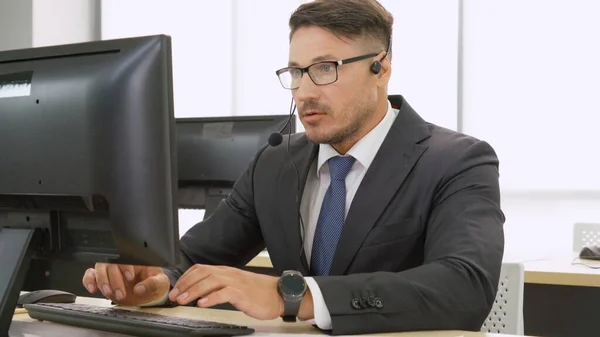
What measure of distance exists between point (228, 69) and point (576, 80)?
2.08m

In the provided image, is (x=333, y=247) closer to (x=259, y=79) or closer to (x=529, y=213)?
(x=529, y=213)

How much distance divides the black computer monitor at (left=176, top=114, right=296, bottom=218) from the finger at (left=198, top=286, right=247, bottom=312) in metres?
1.33

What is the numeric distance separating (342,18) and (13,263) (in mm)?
843

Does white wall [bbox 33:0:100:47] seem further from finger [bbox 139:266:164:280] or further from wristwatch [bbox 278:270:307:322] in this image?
Result: wristwatch [bbox 278:270:307:322]

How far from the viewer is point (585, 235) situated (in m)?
3.12

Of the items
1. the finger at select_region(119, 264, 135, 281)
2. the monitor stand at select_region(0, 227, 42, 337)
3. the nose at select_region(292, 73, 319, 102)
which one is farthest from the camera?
the nose at select_region(292, 73, 319, 102)

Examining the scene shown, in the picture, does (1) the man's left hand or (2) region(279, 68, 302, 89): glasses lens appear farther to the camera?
(2) region(279, 68, 302, 89): glasses lens

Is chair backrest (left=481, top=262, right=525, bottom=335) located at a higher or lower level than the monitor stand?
lower

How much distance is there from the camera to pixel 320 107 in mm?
1707

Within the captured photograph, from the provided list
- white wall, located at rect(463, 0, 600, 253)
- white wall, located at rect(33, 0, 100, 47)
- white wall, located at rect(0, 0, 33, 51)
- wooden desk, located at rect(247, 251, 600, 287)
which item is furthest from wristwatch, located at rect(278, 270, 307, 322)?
white wall, located at rect(0, 0, 33, 51)

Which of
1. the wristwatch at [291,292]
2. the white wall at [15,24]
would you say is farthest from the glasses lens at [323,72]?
the white wall at [15,24]

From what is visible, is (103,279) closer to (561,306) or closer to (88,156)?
(88,156)

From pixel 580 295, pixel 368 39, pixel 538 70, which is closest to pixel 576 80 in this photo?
pixel 538 70

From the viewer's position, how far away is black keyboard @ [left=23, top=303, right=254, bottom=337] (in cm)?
125
